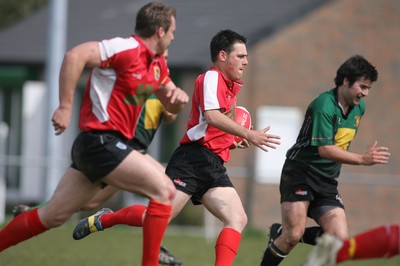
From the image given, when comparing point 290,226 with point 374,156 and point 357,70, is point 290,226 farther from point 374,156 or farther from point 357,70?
point 357,70

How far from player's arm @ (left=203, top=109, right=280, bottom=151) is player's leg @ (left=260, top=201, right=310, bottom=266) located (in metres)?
1.06

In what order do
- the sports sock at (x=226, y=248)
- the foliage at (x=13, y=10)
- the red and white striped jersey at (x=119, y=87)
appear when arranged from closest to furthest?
the red and white striped jersey at (x=119, y=87) → the sports sock at (x=226, y=248) → the foliage at (x=13, y=10)

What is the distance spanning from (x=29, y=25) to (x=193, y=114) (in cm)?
1850

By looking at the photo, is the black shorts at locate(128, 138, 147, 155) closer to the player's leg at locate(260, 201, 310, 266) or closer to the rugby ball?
the rugby ball

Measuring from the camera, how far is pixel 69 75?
640 centimetres

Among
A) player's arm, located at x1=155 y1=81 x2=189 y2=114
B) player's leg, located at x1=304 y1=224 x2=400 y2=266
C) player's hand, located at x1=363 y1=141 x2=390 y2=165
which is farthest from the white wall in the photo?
player's leg, located at x1=304 y1=224 x2=400 y2=266

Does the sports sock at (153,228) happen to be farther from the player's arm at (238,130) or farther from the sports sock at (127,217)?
the sports sock at (127,217)

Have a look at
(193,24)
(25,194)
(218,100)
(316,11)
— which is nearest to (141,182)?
(218,100)

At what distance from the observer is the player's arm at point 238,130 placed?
7.07 meters

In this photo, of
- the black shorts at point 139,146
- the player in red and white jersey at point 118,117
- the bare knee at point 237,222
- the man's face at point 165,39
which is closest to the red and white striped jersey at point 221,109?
the bare knee at point 237,222

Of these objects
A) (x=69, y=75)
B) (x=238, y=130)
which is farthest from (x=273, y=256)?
(x=69, y=75)

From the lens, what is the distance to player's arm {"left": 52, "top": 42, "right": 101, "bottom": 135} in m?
6.38

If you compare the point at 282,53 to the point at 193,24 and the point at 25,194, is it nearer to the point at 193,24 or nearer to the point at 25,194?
the point at 193,24

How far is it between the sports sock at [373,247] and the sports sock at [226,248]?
1.34 metres
